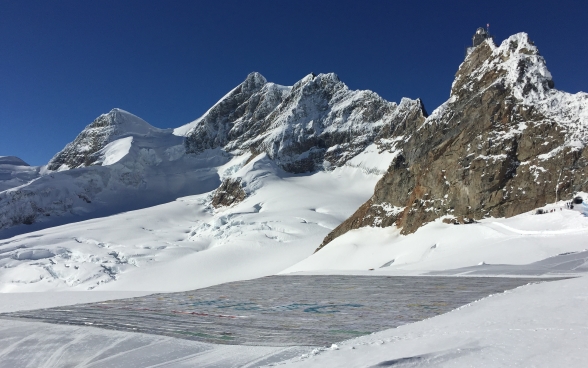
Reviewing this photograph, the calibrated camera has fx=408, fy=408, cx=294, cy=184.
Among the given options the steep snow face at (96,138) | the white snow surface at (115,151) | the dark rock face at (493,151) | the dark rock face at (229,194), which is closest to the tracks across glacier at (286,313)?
the dark rock face at (493,151)

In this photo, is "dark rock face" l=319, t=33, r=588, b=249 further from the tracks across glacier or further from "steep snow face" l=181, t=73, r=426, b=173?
"steep snow face" l=181, t=73, r=426, b=173

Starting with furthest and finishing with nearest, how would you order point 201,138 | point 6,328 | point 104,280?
1. point 201,138
2. point 104,280
3. point 6,328

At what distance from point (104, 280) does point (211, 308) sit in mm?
34200

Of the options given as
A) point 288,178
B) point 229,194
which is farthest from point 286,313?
point 288,178

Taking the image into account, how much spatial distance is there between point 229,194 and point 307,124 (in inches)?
1020

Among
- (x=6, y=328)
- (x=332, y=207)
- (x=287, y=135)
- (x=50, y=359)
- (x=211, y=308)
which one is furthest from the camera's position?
(x=287, y=135)

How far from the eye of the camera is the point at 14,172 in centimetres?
8100

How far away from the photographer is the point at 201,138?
92.9 m

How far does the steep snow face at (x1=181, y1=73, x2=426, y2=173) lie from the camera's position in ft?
261

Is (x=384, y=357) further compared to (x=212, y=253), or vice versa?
(x=212, y=253)

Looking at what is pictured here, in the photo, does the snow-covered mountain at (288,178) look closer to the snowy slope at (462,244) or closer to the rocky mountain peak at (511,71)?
the rocky mountain peak at (511,71)

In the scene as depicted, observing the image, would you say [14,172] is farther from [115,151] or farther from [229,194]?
[229,194]

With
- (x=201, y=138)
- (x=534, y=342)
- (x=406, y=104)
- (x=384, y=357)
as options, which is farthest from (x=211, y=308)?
(x=201, y=138)

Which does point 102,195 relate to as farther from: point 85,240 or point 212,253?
point 212,253
